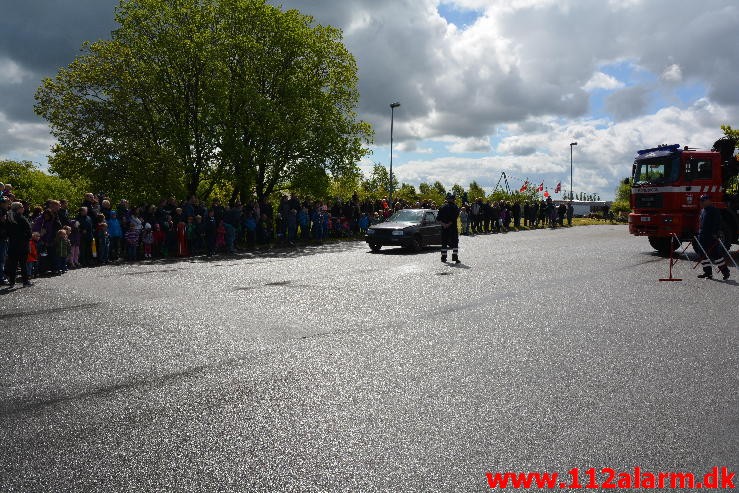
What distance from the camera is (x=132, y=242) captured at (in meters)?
16.4

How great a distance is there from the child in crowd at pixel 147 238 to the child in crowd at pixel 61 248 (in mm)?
3390

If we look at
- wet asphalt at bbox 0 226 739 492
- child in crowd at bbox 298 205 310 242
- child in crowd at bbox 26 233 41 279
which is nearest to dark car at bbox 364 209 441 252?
child in crowd at bbox 298 205 310 242

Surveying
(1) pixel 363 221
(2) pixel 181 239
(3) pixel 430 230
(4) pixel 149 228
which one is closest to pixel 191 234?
(2) pixel 181 239

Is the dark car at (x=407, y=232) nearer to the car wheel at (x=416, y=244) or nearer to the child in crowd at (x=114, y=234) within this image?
the car wheel at (x=416, y=244)

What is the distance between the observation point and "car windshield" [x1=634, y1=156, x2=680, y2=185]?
17.1 m

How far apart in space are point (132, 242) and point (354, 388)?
534 inches

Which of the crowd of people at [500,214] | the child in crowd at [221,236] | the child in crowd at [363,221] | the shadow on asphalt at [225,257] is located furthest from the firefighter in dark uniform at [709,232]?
the crowd of people at [500,214]

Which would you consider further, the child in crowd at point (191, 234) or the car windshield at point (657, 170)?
the child in crowd at point (191, 234)

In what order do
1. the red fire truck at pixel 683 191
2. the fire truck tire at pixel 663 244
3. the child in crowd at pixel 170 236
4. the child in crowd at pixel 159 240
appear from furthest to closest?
the fire truck tire at pixel 663 244, the child in crowd at pixel 170 236, the child in crowd at pixel 159 240, the red fire truck at pixel 683 191

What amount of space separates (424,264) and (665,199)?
790cm

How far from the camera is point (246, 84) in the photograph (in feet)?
100

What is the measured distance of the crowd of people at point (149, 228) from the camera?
11680 mm

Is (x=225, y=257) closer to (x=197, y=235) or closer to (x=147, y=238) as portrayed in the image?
(x=197, y=235)

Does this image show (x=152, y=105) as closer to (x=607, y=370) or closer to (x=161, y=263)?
(x=161, y=263)
